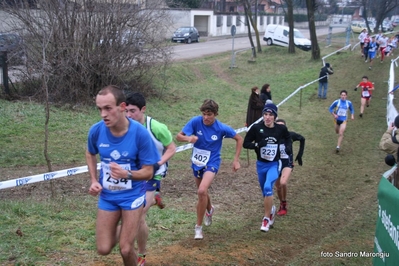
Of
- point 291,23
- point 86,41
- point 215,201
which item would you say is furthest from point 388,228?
point 291,23

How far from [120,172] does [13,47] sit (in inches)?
587

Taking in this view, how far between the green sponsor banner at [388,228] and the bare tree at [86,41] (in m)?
14.2

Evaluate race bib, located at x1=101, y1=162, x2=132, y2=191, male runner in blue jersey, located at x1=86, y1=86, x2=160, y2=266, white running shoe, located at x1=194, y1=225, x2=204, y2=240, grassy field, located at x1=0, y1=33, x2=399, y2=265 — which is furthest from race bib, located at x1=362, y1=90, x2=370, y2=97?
race bib, located at x1=101, y1=162, x2=132, y2=191

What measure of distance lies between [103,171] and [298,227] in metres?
4.47

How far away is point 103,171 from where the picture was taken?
15.8 ft

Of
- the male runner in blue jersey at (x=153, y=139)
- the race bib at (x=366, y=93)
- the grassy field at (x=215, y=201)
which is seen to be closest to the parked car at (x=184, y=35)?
the grassy field at (x=215, y=201)

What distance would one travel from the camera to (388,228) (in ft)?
15.6

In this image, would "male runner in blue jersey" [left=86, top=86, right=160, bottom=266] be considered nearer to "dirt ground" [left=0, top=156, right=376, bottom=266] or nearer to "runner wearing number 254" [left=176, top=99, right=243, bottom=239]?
"dirt ground" [left=0, top=156, right=376, bottom=266]

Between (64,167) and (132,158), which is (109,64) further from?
(132,158)

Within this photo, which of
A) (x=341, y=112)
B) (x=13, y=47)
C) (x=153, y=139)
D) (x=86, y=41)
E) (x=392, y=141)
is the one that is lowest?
(x=341, y=112)

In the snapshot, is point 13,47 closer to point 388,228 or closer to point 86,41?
point 86,41

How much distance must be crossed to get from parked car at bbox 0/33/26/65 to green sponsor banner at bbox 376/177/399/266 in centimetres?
1533

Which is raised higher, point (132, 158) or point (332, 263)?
point (132, 158)

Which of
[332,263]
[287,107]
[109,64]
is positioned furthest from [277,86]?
[332,263]
